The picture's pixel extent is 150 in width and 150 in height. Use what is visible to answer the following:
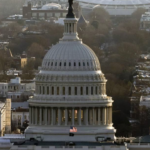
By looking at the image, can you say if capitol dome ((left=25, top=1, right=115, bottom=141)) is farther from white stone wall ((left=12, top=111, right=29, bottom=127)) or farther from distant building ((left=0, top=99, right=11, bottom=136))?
white stone wall ((left=12, top=111, right=29, bottom=127))

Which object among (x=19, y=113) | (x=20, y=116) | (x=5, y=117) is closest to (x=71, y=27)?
(x=5, y=117)

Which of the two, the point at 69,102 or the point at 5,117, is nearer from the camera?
the point at 69,102

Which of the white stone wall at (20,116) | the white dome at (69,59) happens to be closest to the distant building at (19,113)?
the white stone wall at (20,116)

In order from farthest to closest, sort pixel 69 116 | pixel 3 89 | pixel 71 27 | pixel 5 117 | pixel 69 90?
pixel 3 89 < pixel 5 117 < pixel 71 27 < pixel 69 116 < pixel 69 90

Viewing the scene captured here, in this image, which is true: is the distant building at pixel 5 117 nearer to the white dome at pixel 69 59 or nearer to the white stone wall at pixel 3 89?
the white stone wall at pixel 3 89

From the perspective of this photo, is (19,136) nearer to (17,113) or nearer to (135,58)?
(17,113)

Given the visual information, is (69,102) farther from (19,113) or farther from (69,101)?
(19,113)

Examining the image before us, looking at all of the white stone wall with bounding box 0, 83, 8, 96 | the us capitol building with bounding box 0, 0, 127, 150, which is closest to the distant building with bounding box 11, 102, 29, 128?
the white stone wall with bounding box 0, 83, 8, 96
